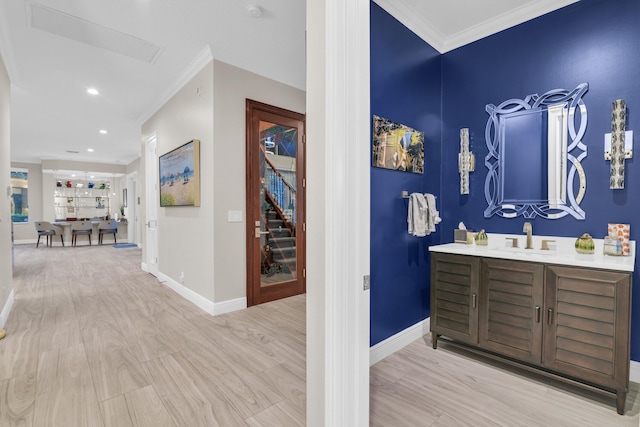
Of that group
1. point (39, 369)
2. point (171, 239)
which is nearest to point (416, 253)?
point (39, 369)

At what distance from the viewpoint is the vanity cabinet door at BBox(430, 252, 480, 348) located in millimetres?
Answer: 2297

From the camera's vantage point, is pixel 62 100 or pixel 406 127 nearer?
pixel 406 127

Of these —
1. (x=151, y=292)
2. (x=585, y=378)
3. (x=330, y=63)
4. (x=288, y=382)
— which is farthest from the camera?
(x=151, y=292)

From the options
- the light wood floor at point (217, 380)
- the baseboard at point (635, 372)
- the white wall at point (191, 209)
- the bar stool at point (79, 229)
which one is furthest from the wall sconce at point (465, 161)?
the bar stool at point (79, 229)

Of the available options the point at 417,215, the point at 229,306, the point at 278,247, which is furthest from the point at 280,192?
the point at 417,215

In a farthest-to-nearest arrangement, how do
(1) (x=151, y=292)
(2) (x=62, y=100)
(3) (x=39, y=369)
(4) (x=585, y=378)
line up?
(2) (x=62, y=100) < (1) (x=151, y=292) < (3) (x=39, y=369) < (4) (x=585, y=378)

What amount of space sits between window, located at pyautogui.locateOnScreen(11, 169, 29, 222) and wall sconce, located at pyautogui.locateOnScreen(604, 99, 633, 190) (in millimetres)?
14382

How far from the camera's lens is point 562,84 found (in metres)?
2.32

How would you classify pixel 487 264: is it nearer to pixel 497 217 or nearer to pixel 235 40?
pixel 497 217

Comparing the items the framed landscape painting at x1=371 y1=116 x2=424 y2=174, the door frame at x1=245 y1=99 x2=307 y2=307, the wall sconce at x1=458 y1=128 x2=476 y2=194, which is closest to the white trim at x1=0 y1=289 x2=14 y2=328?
the door frame at x1=245 y1=99 x2=307 y2=307

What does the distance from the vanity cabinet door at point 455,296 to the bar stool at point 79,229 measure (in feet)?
37.1

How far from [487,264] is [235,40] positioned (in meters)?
3.15

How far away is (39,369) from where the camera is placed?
218 centimetres

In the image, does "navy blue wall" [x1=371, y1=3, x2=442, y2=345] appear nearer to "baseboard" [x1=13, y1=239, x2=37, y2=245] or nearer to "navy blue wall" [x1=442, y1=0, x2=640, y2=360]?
"navy blue wall" [x1=442, y1=0, x2=640, y2=360]
